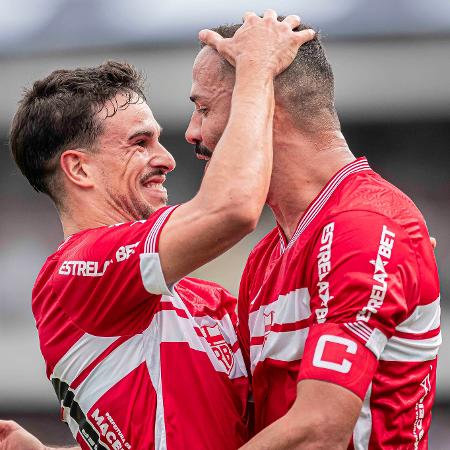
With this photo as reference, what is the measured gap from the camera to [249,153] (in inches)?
112

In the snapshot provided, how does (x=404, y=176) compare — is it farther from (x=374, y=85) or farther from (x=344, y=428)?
(x=344, y=428)

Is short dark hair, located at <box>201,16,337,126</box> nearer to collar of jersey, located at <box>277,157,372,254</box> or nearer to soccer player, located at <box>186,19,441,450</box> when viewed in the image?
soccer player, located at <box>186,19,441,450</box>

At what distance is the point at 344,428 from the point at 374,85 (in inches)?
309

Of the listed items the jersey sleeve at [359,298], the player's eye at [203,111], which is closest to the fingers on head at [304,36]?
the player's eye at [203,111]

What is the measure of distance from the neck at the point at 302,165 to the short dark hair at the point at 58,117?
2.82 feet

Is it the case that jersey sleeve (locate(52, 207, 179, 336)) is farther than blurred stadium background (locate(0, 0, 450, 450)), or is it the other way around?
blurred stadium background (locate(0, 0, 450, 450))

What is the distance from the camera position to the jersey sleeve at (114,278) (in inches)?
117

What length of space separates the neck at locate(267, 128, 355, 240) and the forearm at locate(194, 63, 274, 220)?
192mm

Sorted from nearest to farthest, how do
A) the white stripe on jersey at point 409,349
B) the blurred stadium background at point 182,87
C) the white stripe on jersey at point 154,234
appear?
the white stripe on jersey at point 409,349 < the white stripe on jersey at point 154,234 < the blurred stadium background at point 182,87

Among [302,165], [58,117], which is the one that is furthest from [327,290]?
[58,117]

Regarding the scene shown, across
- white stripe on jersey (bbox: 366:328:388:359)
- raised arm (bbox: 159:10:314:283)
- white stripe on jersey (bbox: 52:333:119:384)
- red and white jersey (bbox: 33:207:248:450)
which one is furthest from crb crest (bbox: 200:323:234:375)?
white stripe on jersey (bbox: 366:328:388:359)

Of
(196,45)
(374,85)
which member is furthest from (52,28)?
(374,85)

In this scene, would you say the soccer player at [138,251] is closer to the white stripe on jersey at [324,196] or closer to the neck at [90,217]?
the neck at [90,217]

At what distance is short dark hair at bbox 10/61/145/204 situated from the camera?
3.62m
